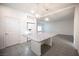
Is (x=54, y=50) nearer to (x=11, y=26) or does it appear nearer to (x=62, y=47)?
(x=62, y=47)

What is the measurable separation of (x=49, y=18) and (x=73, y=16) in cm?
52

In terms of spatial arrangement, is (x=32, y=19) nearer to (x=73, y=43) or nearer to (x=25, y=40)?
(x=25, y=40)

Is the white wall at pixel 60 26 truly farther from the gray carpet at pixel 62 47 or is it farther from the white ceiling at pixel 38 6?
the white ceiling at pixel 38 6


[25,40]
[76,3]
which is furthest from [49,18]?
[25,40]

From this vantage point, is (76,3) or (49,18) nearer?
(76,3)

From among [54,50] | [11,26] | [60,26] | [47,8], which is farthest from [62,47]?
[11,26]

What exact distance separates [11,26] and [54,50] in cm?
113

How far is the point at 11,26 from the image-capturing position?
156 cm

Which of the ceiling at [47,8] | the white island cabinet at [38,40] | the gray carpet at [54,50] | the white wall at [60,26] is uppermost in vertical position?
the ceiling at [47,8]

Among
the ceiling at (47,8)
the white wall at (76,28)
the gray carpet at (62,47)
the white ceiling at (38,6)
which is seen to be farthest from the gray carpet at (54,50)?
the white ceiling at (38,6)

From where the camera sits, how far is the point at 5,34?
1521 millimetres

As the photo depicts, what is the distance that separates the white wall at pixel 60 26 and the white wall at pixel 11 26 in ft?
1.54

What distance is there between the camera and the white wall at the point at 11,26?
1509 mm

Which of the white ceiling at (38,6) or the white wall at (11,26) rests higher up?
the white ceiling at (38,6)
